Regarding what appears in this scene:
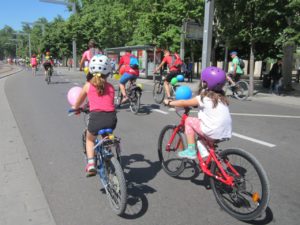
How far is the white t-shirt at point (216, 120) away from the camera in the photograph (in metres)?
3.76

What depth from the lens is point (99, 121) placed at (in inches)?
153

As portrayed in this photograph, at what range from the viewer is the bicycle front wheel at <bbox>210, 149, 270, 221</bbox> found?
3.36 meters

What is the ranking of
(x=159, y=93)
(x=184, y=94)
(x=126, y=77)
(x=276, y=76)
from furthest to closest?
(x=276, y=76) → (x=159, y=93) → (x=126, y=77) → (x=184, y=94)

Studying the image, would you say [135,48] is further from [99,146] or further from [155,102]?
[99,146]

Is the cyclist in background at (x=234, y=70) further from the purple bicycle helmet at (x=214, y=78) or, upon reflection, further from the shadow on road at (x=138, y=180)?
the purple bicycle helmet at (x=214, y=78)

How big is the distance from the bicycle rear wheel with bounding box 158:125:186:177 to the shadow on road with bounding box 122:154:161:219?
0.22 metres

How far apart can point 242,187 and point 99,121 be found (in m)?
1.65

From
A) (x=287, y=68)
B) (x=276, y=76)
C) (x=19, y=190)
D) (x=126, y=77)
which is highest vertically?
(x=287, y=68)

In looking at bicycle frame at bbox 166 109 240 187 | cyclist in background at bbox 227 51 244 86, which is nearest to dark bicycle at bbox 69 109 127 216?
bicycle frame at bbox 166 109 240 187

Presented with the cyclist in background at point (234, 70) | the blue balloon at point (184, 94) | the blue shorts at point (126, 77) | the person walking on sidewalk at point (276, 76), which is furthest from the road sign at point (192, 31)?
the blue balloon at point (184, 94)

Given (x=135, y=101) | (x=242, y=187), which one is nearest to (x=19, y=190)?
(x=242, y=187)

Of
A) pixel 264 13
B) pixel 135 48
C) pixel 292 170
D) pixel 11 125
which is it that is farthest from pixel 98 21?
pixel 292 170

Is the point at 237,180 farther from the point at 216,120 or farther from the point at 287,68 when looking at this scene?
the point at 287,68

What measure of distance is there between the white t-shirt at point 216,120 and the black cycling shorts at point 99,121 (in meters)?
1.04
